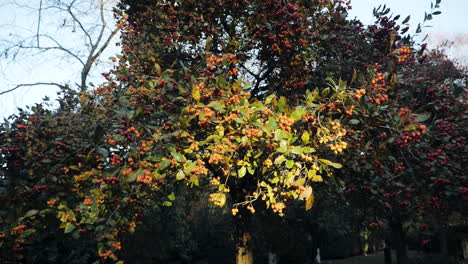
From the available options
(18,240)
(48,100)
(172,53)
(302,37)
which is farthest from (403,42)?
(48,100)

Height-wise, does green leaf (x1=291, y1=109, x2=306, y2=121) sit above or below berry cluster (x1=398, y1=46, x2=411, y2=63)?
below

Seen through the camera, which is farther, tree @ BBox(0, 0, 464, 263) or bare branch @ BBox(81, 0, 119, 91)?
bare branch @ BBox(81, 0, 119, 91)

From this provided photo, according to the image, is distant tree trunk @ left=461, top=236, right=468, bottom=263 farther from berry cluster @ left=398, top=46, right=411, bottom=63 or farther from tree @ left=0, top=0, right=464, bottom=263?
berry cluster @ left=398, top=46, right=411, bottom=63

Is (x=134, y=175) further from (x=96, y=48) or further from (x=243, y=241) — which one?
(x=96, y=48)

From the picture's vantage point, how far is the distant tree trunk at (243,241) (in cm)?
842

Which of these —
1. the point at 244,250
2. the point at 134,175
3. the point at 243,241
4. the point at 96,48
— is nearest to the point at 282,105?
the point at 134,175

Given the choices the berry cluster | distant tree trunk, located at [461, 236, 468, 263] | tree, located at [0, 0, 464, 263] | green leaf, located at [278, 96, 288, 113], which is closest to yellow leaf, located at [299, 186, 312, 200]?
tree, located at [0, 0, 464, 263]

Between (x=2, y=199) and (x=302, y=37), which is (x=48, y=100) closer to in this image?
(x=2, y=199)

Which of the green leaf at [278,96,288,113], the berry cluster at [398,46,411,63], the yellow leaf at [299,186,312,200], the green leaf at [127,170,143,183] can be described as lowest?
the yellow leaf at [299,186,312,200]

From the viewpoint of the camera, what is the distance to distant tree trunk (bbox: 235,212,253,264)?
27.6 ft

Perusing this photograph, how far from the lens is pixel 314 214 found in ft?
62.6

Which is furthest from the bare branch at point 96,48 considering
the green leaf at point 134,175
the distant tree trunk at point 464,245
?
the distant tree trunk at point 464,245

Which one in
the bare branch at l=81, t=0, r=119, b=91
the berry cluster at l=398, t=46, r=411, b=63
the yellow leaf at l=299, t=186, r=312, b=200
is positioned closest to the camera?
the yellow leaf at l=299, t=186, r=312, b=200

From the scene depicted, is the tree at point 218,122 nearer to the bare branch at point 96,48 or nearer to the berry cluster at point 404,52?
the berry cluster at point 404,52
